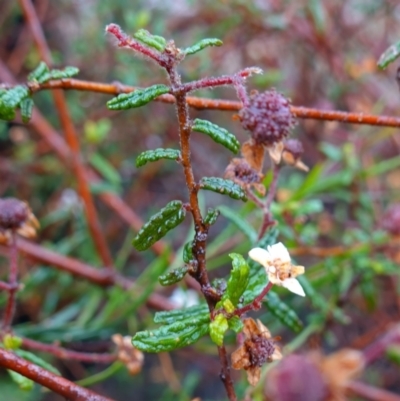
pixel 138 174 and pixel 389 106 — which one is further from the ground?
pixel 138 174

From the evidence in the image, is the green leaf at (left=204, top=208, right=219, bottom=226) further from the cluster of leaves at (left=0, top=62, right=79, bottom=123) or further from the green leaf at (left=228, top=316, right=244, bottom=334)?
the cluster of leaves at (left=0, top=62, right=79, bottom=123)

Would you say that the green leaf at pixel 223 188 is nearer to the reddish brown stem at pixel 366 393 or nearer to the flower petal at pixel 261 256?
the flower petal at pixel 261 256

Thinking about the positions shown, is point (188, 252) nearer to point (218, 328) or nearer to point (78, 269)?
point (218, 328)

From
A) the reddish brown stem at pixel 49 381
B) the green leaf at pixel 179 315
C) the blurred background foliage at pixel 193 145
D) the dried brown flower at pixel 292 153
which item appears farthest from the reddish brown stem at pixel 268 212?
the blurred background foliage at pixel 193 145

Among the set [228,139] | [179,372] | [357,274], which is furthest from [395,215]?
[179,372]

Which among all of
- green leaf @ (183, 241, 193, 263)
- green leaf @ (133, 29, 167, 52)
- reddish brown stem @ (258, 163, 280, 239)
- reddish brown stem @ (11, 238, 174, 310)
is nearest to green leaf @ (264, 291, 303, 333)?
reddish brown stem @ (258, 163, 280, 239)

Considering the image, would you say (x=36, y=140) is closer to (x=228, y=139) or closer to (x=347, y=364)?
(x=347, y=364)
